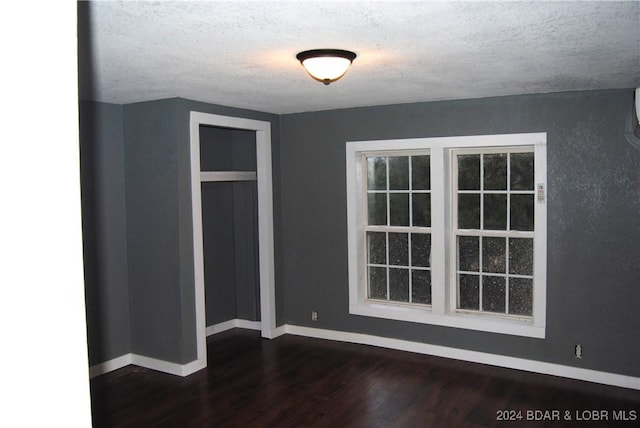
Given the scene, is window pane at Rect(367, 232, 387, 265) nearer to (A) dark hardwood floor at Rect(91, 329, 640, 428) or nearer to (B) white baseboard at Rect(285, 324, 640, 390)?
(B) white baseboard at Rect(285, 324, 640, 390)

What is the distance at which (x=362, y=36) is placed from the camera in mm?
2855

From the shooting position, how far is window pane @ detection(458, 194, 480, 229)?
5.39m

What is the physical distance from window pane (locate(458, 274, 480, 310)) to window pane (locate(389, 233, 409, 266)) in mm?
606

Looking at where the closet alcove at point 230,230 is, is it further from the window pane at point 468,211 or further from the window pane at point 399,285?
the window pane at point 468,211

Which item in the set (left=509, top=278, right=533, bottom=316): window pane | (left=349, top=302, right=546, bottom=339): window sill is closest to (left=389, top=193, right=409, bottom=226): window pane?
(left=349, top=302, right=546, bottom=339): window sill

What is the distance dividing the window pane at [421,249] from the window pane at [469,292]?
15.0 inches

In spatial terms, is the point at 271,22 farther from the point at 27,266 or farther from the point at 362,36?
the point at 27,266

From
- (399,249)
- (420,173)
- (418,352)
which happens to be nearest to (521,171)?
(420,173)

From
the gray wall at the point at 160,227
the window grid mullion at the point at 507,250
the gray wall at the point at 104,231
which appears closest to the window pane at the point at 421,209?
the window grid mullion at the point at 507,250

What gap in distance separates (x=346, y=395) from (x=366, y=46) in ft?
9.40

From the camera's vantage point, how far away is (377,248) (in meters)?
5.96

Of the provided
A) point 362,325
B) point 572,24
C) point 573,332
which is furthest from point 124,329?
point 572,24

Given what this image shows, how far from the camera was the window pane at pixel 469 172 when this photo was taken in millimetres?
5359

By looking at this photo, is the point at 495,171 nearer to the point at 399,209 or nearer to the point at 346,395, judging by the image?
the point at 399,209
